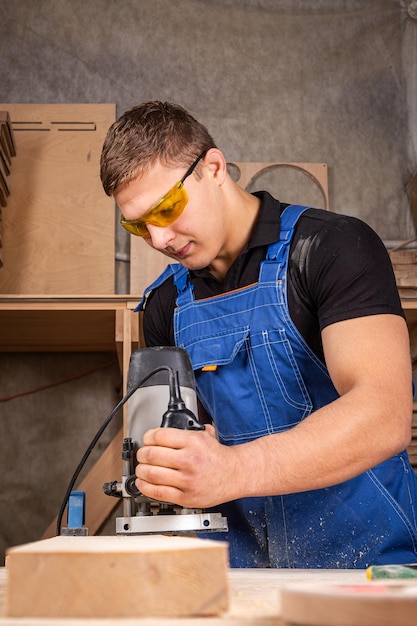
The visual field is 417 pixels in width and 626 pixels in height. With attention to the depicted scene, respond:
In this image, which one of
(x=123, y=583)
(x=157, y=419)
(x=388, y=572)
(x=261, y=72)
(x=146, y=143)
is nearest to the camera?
(x=123, y=583)

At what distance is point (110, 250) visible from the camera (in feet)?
12.3

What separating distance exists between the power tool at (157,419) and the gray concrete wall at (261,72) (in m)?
2.58

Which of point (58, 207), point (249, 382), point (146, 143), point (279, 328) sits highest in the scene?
point (58, 207)

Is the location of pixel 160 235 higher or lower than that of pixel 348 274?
higher

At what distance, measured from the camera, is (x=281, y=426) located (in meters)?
1.75

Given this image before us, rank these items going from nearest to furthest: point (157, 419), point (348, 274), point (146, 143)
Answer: point (157, 419), point (348, 274), point (146, 143)

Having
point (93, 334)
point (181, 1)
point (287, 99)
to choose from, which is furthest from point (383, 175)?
point (93, 334)

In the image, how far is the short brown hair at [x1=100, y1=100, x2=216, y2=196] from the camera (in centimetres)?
165

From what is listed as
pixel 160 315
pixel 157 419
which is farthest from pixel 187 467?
pixel 160 315

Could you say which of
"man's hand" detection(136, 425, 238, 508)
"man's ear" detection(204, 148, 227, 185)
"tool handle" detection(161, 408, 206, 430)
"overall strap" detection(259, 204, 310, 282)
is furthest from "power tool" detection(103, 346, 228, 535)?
"man's ear" detection(204, 148, 227, 185)

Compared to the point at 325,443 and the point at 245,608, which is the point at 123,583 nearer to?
the point at 245,608

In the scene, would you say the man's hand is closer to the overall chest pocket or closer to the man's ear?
the overall chest pocket

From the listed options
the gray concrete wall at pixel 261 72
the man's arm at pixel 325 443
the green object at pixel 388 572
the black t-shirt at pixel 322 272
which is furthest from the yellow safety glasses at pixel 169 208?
the gray concrete wall at pixel 261 72

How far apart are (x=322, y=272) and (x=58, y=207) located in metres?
2.44
